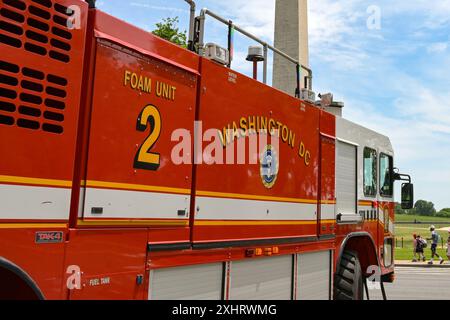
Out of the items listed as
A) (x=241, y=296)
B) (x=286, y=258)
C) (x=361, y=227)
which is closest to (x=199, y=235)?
(x=241, y=296)

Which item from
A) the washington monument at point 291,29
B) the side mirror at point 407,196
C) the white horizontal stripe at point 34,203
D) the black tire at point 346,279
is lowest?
the black tire at point 346,279

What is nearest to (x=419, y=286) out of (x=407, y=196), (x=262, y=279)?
(x=407, y=196)

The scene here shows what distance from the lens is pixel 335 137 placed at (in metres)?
6.75

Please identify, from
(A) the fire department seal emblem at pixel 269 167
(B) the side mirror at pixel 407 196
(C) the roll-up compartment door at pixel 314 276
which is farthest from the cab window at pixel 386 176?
(A) the fire department seal emblem at pixel 269 167

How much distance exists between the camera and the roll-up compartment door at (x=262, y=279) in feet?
14.9

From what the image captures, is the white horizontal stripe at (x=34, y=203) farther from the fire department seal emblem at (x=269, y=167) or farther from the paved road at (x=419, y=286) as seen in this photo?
the paved road at (x=419, y=286)

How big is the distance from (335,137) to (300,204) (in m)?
1.54

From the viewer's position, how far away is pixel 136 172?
3410 millimetres

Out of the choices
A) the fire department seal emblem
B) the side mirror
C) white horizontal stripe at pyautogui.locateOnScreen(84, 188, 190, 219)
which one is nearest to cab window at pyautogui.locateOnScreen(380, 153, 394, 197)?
the side mirror

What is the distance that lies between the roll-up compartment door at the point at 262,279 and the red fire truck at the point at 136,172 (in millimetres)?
19

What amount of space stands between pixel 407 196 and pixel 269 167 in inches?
179

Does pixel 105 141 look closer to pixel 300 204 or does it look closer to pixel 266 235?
pixel 266 235

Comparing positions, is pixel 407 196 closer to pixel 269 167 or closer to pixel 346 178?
pixel 346 178

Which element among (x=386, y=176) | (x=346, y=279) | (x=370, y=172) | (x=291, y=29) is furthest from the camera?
(x=291, y=29)
